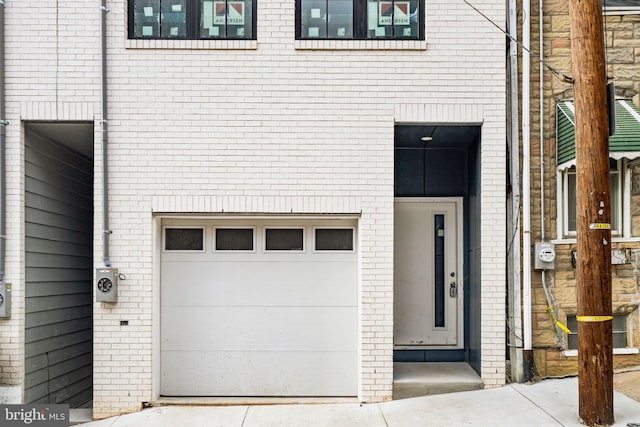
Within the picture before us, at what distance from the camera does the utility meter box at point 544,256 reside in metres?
6.83

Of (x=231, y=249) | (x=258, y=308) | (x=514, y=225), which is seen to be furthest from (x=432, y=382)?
(x=231, y=249)

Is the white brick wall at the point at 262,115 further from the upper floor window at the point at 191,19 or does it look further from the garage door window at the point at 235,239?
the garage door window at the point at 235,239

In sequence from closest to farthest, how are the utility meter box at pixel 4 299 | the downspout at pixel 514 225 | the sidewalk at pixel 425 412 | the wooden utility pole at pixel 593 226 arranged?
the wooden utility pole at pixel 593 226 < the sidewalk at pixel 425 412 < the utility meter box at pixel 4 299 < the downspout at pixel 514 225

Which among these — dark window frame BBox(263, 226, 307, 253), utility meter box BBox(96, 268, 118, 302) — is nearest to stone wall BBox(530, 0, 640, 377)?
dark window frame BBox(263, 226, 307, 253)

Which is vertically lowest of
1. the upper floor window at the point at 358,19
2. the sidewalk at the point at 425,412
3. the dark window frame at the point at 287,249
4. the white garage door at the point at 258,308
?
the sidewalk at the point at 425,412

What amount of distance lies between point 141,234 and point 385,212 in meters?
2.86

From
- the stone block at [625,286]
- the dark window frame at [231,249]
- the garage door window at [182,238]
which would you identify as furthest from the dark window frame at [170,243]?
the stone block at [625,286]

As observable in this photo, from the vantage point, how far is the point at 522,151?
6980 millimetres

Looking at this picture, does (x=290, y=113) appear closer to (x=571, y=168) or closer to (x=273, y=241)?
(x=273, y=241)

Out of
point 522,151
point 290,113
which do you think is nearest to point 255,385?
point 290,113

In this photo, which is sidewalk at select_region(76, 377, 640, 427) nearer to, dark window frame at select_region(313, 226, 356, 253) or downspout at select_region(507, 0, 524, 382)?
downspout at select_region(507, 0, 524, 382)

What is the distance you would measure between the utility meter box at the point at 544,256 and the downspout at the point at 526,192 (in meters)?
0.09

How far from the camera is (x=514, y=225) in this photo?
22.7 ft

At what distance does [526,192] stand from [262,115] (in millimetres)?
3253
